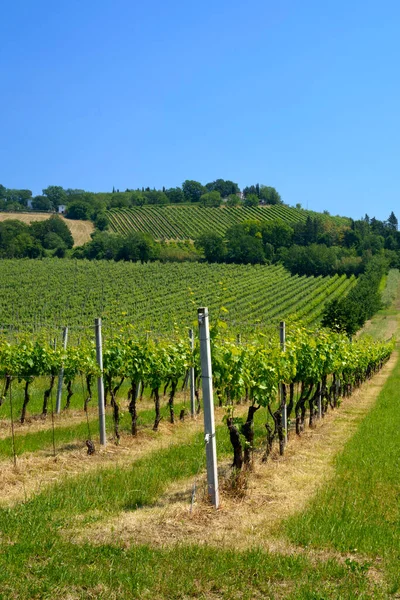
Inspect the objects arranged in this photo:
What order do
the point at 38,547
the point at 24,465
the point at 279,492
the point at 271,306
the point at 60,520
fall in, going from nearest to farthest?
1. the point at 38,547
2. the point at 60,520
3. the point at 279,492
4. the point at 24,465
5. the point at 271,306

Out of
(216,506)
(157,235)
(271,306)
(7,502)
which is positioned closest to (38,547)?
(7,502)

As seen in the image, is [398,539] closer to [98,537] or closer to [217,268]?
[98,537]

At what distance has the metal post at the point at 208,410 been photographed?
649 centimetres

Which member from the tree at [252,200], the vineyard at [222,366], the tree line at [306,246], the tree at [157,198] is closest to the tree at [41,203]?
the tree at [157,198]

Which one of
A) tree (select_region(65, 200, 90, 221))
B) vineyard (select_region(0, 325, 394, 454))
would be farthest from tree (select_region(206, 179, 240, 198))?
vineyard (select_region(0, 325, 394, 454))

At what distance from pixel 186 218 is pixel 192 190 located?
3928cm

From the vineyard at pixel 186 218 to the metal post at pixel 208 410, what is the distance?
108199mm

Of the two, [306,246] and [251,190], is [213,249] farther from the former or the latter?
[251,190]

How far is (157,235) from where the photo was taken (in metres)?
120

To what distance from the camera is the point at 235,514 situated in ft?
20.7

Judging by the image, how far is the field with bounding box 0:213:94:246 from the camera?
108 metres

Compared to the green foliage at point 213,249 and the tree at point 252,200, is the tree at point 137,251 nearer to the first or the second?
the green foliage at point 213,249

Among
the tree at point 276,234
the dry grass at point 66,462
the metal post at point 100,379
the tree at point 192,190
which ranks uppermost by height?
the tree at point 192,190

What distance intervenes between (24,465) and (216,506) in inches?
125
